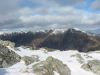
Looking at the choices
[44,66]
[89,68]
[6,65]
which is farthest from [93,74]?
[6,65]

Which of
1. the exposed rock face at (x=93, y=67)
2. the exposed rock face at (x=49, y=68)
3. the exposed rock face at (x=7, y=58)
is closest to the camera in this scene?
the exposed rock face at (x=49, y=68)

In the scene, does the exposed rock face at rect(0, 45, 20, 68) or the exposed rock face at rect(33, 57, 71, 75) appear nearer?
the exposed rock face at rect(33, 57, 71, 75)

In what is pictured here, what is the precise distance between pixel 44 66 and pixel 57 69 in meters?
6.87

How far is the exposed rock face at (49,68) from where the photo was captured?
3086 inches

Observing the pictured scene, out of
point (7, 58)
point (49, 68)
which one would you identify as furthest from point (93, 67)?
point (7, 58)

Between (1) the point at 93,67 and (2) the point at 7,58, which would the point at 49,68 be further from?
(2) the point at 7,58

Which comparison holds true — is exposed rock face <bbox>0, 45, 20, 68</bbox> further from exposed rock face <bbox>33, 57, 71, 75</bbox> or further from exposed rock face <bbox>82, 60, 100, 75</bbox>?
exposed rock face <bbox>82, 60, 100, 75</bbox>

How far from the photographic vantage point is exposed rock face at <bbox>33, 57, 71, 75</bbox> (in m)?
78.4

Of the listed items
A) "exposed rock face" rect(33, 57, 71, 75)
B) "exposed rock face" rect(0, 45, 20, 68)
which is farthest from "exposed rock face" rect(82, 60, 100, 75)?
"exposed rock face" rect(0, 45, 20, 68)

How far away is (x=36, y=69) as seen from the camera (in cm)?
7769

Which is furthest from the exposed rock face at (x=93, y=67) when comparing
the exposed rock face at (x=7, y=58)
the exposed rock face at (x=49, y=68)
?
the exposed rock face at (x=7, y=58)

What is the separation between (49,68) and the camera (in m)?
83.4

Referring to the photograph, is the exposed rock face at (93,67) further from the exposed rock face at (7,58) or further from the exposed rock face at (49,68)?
the exposed rock face at (7,58)

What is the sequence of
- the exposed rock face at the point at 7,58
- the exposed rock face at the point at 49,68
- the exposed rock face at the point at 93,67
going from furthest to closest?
the exposed rock face at the point at 93,67 < the exposed rock face at the point at 7,58 < the exposed rock face at the point at 49,68
